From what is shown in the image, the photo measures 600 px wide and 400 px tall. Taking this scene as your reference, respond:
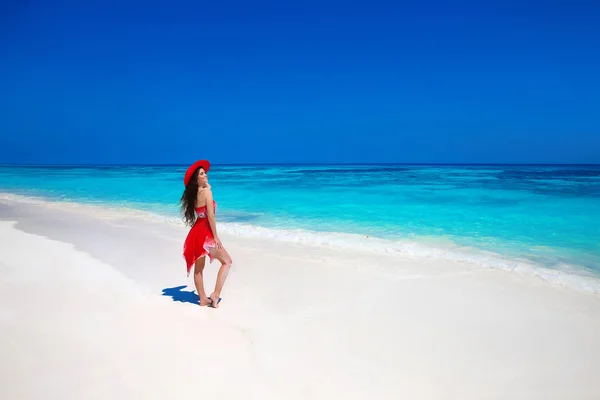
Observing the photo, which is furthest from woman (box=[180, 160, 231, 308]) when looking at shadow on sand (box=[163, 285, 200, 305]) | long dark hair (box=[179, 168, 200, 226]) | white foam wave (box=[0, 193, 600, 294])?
white foam wave (box=[0, 193, 600, 294])

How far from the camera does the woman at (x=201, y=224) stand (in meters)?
4.12

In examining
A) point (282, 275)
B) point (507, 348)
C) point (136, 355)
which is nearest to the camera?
point (136, 355)

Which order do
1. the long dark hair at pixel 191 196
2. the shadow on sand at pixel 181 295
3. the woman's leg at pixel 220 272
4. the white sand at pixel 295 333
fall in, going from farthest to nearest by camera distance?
the shadow on sand at pixel 181 295
the woman's leg at pixel 220 272
the long dark hair at pixel 191 196
the white sand at pixel 295 333

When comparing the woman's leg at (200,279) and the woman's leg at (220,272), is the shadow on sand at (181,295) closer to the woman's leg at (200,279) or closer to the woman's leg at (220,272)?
the woman's leg at (200,279)

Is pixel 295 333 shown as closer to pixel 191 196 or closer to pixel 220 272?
pixel 220 272

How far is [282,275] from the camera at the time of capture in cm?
559

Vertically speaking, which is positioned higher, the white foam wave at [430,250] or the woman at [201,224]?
the woman at [201,224]

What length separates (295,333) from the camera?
3.64m

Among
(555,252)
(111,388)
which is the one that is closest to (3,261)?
(111,388)

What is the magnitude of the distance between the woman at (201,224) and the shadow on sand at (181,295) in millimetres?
274

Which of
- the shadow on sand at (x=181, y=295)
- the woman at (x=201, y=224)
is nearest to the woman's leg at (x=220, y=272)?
the woman at (x=201, y=224)

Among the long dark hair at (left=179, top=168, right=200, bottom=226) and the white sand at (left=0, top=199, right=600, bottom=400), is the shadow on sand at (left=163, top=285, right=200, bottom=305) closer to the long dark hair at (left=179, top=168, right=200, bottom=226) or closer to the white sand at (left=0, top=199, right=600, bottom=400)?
the white sand at (left=0, top=199, right=600, bottom=400)

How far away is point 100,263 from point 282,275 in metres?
2.79

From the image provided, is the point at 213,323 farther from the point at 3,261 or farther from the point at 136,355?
the point at 3,261
